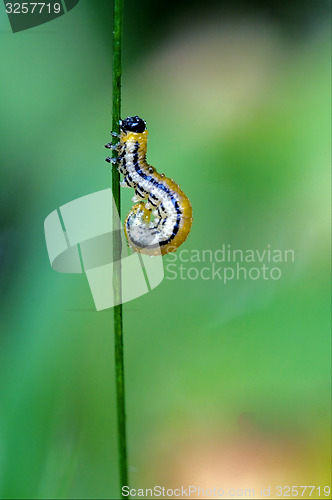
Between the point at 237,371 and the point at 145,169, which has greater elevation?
the point at 145,169

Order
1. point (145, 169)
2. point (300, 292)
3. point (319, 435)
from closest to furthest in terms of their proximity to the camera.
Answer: point (145, 169) → point (319, 435) → point (300, 292)

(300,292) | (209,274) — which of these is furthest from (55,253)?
(300,292)

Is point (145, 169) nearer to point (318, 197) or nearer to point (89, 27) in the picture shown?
point (318, 197)
